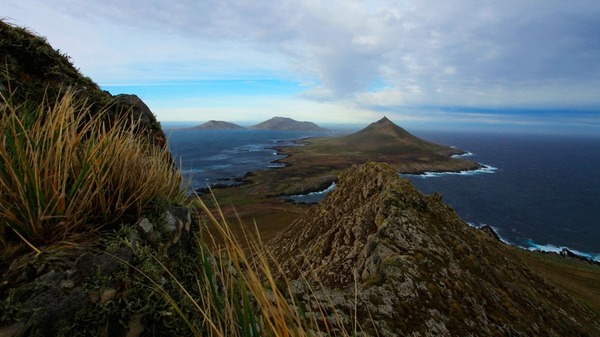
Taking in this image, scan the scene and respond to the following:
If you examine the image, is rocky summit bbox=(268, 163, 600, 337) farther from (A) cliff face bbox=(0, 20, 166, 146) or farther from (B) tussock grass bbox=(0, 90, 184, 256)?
(A) cliff face bbox=(0, 20, 166, 146)

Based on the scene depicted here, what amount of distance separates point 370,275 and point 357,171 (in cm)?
1201

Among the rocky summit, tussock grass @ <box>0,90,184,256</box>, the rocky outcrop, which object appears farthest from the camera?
the rocky summit

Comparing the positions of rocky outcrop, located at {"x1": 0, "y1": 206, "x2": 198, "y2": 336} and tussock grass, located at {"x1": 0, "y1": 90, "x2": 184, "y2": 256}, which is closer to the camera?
rocky outcrop, located at {"x1": 0, "y1": 206, "x2": 198, "y2": 336}

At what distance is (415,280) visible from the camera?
25.3 ft

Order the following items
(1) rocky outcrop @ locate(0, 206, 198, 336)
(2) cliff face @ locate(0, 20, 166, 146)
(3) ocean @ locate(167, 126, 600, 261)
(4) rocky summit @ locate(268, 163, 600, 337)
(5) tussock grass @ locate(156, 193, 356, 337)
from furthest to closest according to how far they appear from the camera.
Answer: (3) ocean @ locate(167, 126, 600, 261)
(4) rocky summit @ locate(268, 163, 600, 337)
(2) cliff face @ locate(0, 20, 166, 146)
(1) rocky outcrop @ locate(0, 206, 198, 336)
(5) tussock grass @ locate(156, 193, 356, 337)

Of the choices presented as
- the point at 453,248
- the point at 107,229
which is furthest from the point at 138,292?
the point at 453,248

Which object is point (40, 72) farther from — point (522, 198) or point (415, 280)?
point (522, 198)

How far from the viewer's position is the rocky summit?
6406 mm

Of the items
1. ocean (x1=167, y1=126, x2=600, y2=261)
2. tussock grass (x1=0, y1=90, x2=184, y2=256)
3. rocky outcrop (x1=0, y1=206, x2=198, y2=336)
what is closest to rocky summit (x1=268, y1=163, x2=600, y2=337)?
rocky outcrop (x1=0, y1=206, x2=198, y2=336)

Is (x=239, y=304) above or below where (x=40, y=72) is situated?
below

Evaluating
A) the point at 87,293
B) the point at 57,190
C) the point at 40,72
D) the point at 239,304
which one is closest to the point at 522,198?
the point at 239,304

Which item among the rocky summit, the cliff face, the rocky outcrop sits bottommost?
the rocky summit

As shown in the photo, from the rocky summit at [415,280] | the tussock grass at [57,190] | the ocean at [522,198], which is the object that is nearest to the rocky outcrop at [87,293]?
the tussock grass at [57,190]

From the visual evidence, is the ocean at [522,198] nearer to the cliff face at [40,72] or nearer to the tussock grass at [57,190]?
the cliff face at [40,72]
